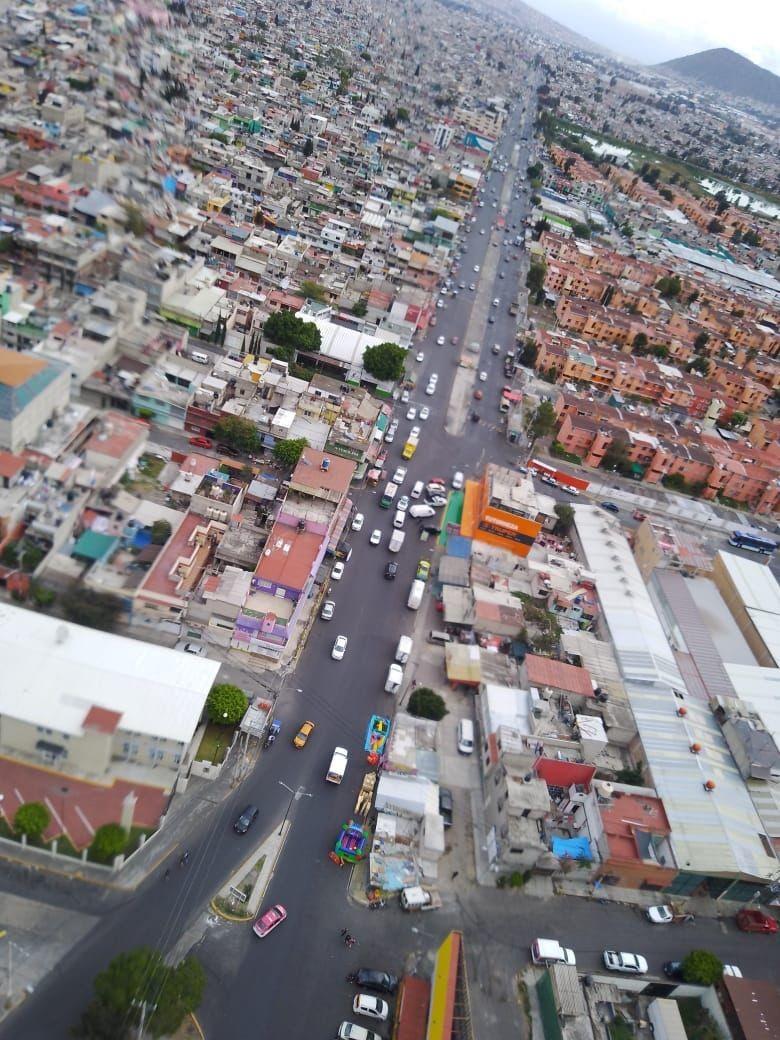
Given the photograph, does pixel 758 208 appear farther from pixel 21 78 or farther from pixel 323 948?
pixel 323 948


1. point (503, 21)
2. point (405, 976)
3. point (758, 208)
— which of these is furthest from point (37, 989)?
point (503, 21)

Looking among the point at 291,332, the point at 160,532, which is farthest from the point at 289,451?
the point at 291,332

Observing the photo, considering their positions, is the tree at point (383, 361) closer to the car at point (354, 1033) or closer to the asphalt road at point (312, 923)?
the asphalt road at point (312, 923)

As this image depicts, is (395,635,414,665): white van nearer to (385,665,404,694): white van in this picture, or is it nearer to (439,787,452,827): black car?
(385,665,404,694): white van

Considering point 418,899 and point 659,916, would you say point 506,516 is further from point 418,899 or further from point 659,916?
point 418,899

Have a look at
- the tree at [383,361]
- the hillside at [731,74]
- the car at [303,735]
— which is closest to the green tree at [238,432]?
the tree at [383,361]
